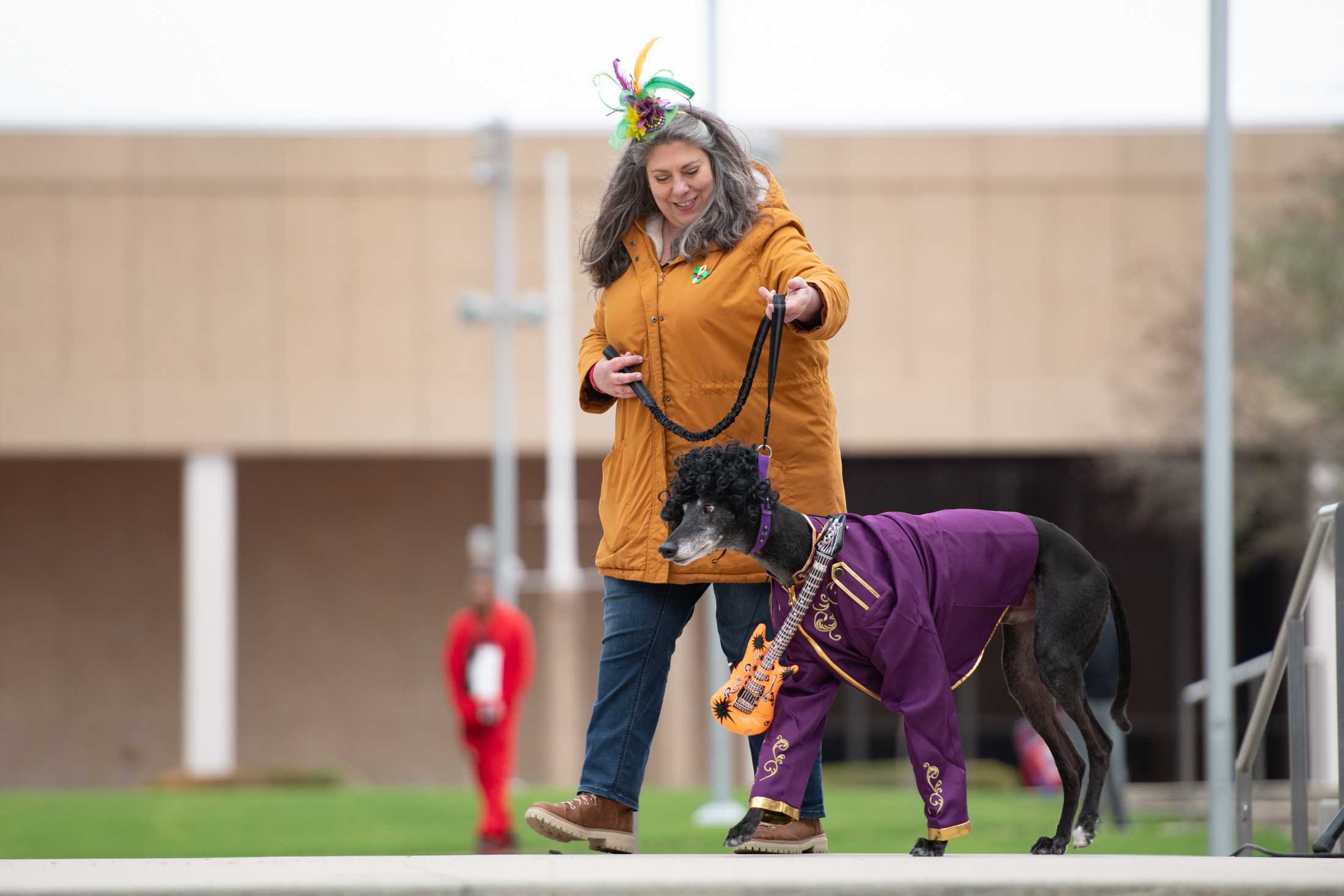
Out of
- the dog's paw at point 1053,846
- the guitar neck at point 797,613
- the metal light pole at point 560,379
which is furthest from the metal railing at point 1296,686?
the metal light pole at point 560,379

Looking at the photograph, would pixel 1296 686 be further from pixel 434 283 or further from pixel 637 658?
pixel 434 283

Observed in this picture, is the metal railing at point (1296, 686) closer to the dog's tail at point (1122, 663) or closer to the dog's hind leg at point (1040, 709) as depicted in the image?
the dog's tail at point (1122, 663)

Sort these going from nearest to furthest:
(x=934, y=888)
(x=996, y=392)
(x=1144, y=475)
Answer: (x=934, y=888), (x=1144, y=475), (x=996, y=392)

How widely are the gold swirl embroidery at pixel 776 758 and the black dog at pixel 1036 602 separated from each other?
13 cm

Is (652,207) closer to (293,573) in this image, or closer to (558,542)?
(558,542)

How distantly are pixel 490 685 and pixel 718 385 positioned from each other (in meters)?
8.76

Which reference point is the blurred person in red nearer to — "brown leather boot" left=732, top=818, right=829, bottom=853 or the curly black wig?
"brown leather boot" left=732, top=818, right=829, bottom=853

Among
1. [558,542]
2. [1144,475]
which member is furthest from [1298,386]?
[558,542]

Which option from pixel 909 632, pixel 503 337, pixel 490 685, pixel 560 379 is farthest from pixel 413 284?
pixel 909 632

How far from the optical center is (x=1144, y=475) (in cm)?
2623

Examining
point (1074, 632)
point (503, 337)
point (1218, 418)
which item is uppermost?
point (503, 337)

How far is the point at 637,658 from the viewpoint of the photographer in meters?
4.79

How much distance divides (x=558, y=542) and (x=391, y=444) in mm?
3888

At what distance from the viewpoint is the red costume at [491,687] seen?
1239 cm
